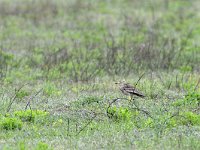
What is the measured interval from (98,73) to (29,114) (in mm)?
3962

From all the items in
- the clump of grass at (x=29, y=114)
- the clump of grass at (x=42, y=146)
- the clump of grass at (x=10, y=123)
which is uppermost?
the clump of grass at (x=42, y=146)

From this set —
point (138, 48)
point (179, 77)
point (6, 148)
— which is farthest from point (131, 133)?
point (138, 48)

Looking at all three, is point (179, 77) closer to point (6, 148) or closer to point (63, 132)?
point (63, 132)

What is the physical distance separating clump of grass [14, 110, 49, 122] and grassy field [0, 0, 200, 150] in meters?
0.01

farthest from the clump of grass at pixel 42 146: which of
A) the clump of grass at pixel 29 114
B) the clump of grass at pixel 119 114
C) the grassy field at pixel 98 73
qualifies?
the clump of grass at pixel 119 114

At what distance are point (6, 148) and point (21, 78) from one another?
490cm

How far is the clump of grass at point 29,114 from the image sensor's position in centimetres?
958

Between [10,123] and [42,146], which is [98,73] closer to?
[10,123]

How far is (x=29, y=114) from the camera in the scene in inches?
378

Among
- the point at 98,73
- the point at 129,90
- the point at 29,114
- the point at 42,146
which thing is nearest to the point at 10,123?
the point at 29,114

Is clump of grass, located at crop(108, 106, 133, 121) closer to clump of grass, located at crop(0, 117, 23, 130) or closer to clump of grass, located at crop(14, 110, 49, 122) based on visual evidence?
clump of grass, located at crop(14, 110, 49, 122)

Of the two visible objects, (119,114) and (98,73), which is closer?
(119,114)

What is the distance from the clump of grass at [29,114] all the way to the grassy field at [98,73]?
14mm

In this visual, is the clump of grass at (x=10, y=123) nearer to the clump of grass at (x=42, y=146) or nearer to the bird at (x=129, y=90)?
the clump of grass at (x=42, y=146)
